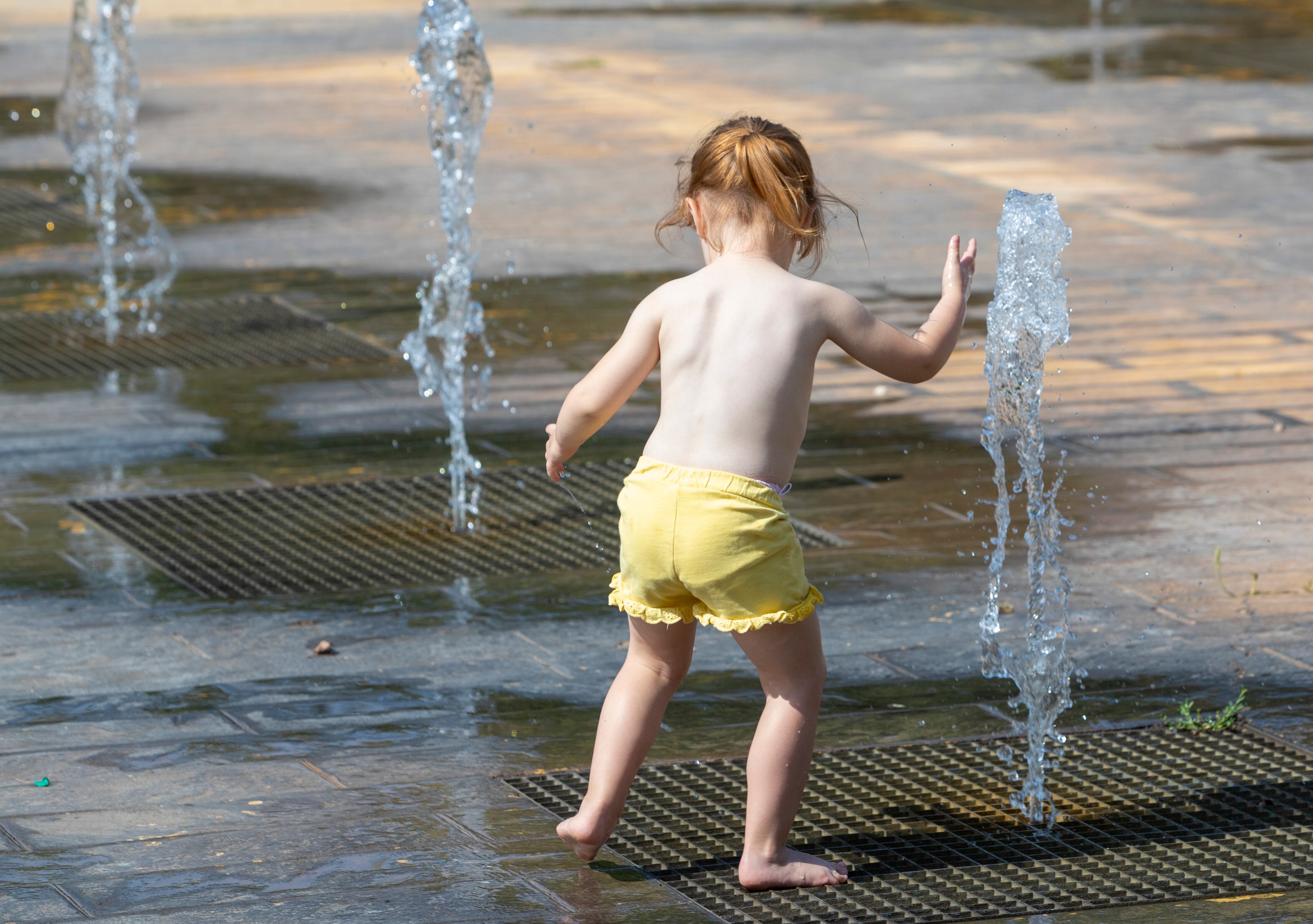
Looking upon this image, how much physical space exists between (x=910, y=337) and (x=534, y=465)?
11.7ft

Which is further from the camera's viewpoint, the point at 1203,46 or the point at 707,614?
the point at 1203,46

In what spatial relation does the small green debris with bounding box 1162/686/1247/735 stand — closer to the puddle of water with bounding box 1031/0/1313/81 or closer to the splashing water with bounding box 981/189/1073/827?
the splashing water with bounding box 981/189/1073/827

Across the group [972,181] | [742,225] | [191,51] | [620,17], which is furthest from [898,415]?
[620,17]

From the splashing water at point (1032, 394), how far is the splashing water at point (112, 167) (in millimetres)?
5875

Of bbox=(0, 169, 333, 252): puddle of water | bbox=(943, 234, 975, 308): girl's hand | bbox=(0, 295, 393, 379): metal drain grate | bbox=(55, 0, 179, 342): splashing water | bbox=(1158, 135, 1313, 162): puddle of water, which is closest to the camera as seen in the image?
bbox=(943, 234, 975, 308): girl's hand

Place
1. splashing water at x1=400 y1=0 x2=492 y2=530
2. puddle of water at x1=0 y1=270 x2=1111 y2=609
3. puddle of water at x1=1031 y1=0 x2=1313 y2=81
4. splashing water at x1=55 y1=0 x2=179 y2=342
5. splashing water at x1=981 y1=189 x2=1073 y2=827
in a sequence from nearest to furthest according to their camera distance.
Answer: splashing water at x1=981 y1=189 x2=1073 y2=827, puddle of water at x1=0 y1=270 x2=1111 y2=609, splashing water at x1=400 y1=0 x2=492 y2=530, splashing water at x1=55 y1=0 x2=179 y2=342, puddle of water at x1=1031 y1=0 x2=1313 y2=81

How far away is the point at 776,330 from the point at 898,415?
13.8ft

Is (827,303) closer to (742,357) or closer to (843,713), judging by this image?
(742,357)

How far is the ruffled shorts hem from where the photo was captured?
13.1 ft

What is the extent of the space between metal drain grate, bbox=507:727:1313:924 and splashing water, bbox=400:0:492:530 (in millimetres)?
3069

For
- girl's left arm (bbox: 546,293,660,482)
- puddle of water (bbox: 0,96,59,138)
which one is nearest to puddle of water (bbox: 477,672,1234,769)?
girl's left arm (bbox: 546,293,660,482)

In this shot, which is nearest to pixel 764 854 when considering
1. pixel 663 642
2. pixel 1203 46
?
pixel 663 642

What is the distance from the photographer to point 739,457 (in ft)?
13.2

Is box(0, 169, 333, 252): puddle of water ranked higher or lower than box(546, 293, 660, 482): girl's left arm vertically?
lower
